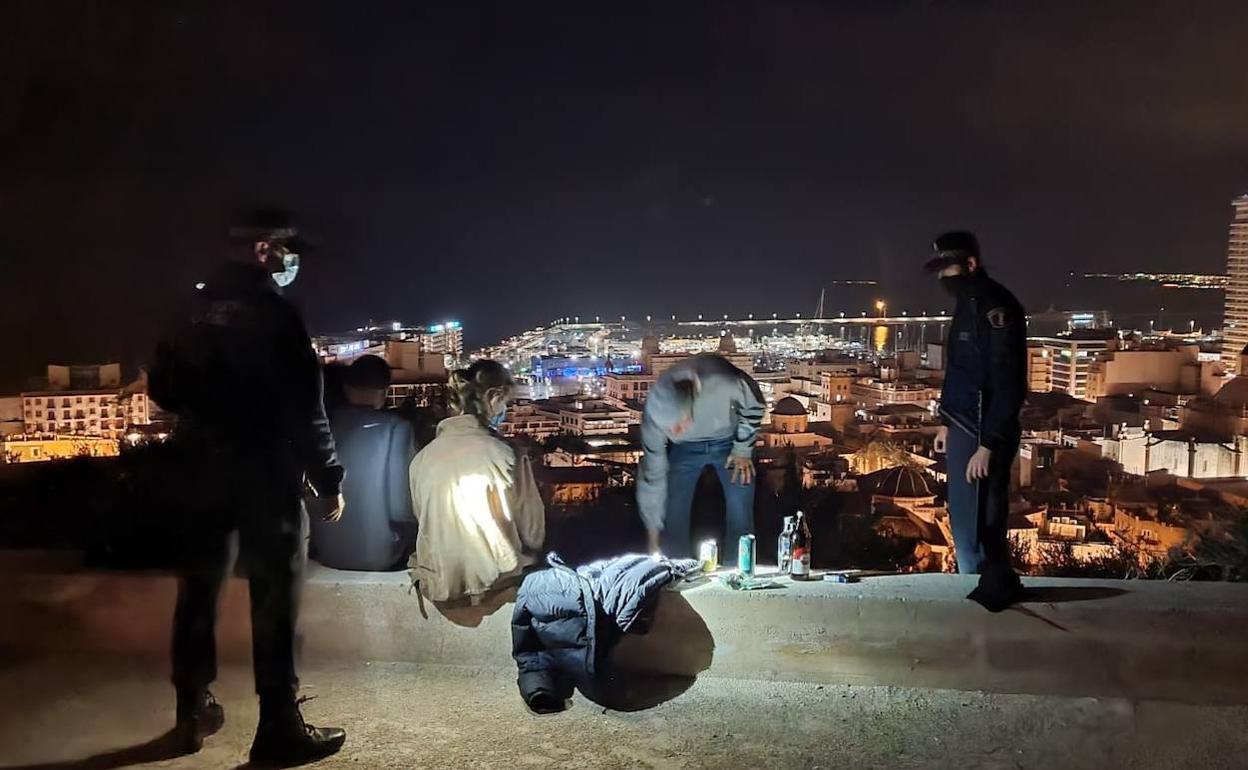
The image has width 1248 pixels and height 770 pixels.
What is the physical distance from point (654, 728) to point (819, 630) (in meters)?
0.80

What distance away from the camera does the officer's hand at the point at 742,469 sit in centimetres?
446

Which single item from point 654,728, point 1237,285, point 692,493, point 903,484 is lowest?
point 654,728

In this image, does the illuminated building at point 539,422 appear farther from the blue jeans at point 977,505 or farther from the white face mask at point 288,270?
the white face mask at point 288,270

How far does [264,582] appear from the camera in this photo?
317 cm

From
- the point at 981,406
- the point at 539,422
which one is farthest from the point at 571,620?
the point at 539,422

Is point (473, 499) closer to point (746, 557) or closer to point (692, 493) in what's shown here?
Result: point (746, 557)

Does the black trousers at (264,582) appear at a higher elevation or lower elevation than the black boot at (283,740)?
higher

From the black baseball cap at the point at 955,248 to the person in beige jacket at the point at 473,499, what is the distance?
6.27 ft

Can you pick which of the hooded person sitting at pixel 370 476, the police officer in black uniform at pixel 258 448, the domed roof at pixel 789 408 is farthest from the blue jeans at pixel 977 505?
the domed roof at pixel 789 408

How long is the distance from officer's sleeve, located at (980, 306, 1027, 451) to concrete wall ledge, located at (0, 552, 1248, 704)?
655mm

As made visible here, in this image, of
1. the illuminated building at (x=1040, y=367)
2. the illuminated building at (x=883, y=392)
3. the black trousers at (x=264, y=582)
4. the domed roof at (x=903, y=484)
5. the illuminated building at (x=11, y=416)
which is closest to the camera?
the black trousers at (x=264, y=582)

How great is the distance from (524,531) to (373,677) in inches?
34.6

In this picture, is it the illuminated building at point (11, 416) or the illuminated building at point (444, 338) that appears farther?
the illuminated building at point (11, 416)

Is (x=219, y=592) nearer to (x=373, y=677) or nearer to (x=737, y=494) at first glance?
(x=373, y=677)
